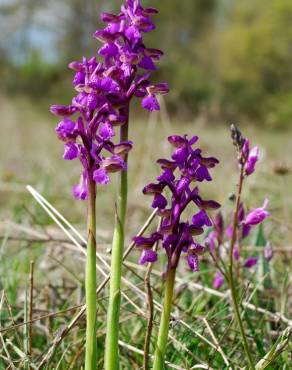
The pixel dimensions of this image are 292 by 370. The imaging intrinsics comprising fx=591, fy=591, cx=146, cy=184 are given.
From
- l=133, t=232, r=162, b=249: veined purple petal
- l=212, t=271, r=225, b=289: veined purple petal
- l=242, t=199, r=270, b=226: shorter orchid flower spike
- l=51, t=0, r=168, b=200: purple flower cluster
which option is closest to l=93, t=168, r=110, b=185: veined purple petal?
l=51, t=0, r=168, b=200: purple flower cluster

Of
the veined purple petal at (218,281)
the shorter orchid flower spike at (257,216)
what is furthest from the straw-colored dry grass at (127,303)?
the shorter orchid flower spike at (257,216)

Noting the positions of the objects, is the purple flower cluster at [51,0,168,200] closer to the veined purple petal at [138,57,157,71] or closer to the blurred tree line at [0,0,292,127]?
the veined purple petal at [138,57,157,71]

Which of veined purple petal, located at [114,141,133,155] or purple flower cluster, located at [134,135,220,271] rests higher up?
veined purple petal, located at [114,141,133,155]

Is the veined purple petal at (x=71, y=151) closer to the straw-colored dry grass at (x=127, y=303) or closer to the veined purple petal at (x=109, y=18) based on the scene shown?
the veined purple petal at (x=109, y=18)

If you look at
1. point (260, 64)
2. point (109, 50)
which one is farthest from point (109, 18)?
point (260, 64)

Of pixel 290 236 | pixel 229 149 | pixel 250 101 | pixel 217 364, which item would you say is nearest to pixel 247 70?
pixel 250 101

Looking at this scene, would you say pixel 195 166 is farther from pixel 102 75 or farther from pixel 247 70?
pixel 247 70

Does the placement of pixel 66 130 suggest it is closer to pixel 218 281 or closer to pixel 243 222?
pixel 243 222
